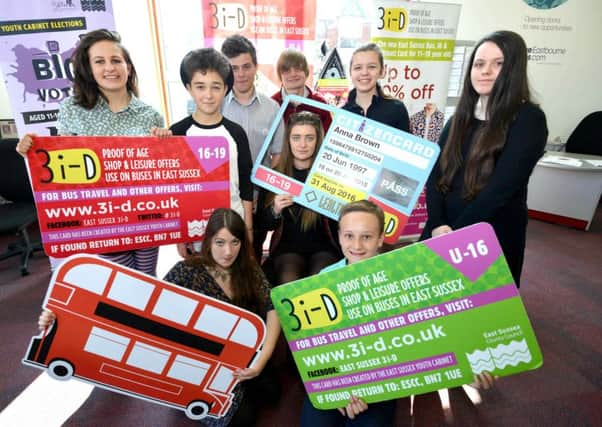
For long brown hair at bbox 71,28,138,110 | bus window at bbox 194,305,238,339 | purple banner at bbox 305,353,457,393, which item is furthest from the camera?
long brown hair at bbox 71,28,138,110

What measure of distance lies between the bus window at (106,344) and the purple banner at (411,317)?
1.91 feet

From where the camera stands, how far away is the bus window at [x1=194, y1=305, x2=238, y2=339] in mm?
1248

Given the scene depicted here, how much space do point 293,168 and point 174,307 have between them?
947 mm

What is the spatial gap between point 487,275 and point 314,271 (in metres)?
0.99

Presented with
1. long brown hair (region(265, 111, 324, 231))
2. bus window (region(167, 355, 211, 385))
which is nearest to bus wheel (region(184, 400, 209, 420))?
bus window (region(167, 355, 211, 385))

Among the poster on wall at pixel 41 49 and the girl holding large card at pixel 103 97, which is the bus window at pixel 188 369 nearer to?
the girl holding large card at pixel 103 97

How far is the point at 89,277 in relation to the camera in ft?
3.71

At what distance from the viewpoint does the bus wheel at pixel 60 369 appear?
1.23 meters

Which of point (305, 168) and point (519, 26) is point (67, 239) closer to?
point (305, 168)

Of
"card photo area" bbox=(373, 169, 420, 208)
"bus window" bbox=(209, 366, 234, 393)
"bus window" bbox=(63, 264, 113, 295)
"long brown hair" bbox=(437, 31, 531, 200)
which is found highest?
"long brown hair" bbox=(437, 31, 531, 200)

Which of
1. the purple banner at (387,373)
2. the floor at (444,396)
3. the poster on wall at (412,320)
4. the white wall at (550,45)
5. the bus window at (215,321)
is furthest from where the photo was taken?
the white wall at (550,45)

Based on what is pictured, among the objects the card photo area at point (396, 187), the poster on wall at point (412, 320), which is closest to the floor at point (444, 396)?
the poster on wall at point (412, 320)

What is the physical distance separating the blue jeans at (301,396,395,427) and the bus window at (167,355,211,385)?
44 centimetres

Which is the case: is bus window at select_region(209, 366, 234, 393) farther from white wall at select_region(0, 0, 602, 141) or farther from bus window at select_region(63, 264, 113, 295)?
white wall at select_region(0, 0, 602, 141)
